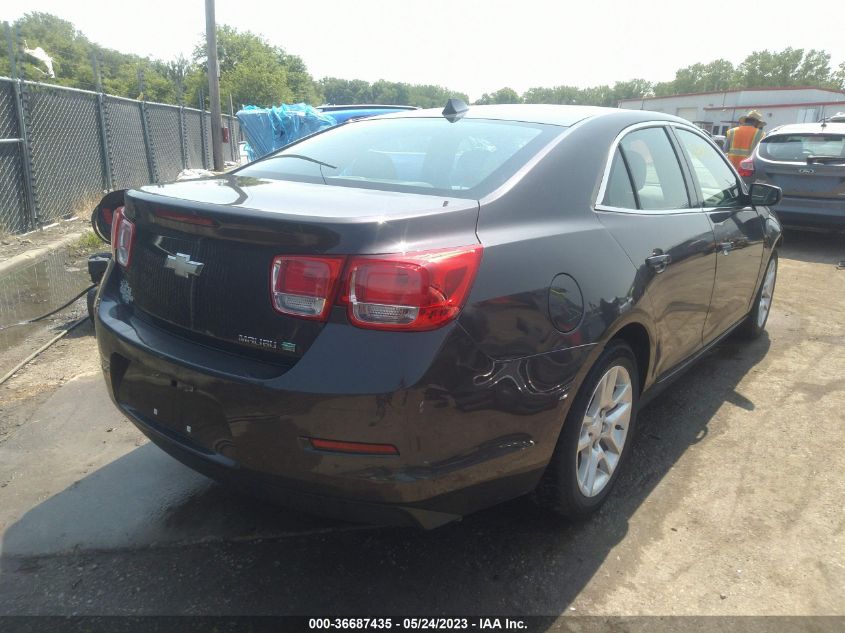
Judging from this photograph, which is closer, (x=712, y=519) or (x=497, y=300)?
(x=497, y=300)

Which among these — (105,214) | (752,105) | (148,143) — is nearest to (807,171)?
(105,214)

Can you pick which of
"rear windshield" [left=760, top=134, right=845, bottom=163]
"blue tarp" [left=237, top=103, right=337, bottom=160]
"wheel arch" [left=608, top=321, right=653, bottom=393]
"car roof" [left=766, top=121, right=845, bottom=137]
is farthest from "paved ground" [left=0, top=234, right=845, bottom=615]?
"blue tarp" [left=237, top=103, right=337, bottom=160]

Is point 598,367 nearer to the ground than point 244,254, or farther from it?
nearer to the ground

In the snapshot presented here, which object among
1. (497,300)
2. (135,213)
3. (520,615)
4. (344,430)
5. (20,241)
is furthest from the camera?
(20,241)

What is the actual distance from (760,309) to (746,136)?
7.28 metres

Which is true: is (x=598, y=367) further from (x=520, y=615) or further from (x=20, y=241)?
(x=20, y=241)

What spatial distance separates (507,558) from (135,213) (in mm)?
1871

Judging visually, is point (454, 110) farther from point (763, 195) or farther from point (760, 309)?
point (760, 309)

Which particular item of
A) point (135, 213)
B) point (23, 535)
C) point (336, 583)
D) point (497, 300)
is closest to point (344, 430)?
point (497, 300)

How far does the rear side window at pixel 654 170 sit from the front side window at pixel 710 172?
0.24m

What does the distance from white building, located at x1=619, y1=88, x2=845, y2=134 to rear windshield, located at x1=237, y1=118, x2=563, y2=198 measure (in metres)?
42.2

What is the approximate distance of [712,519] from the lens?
8.96ft

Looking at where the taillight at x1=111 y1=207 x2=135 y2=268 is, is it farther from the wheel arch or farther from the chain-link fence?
the chain-link fence

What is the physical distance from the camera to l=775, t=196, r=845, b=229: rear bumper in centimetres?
789
